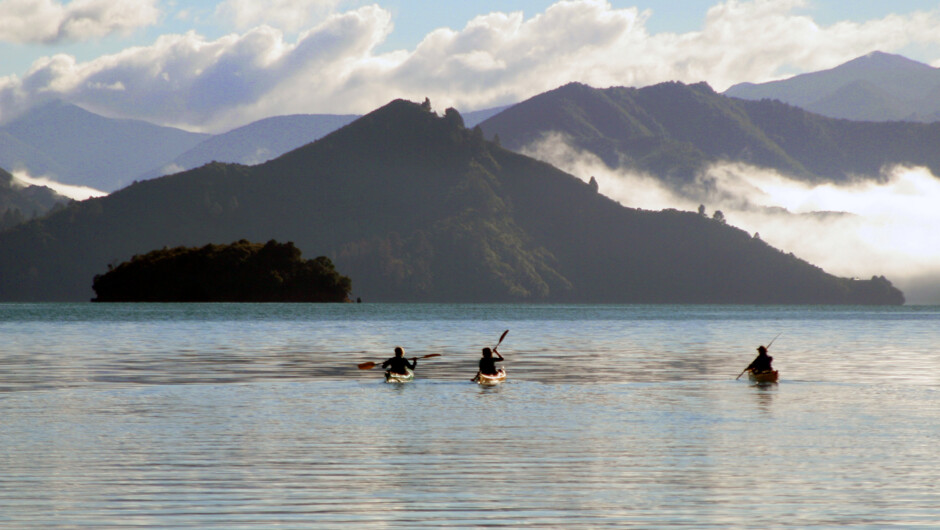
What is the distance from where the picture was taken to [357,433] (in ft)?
103

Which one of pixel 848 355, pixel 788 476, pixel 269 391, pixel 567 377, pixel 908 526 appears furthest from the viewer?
pixel 848 355

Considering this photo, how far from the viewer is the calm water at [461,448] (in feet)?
66.0

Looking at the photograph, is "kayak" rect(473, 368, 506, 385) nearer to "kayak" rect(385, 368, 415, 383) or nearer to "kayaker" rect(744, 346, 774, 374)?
"kayak" rect(385, 368, 415, 383)

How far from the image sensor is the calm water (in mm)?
20109

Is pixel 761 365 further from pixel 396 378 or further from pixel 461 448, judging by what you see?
pixel 461 448

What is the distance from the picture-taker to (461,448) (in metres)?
28.2

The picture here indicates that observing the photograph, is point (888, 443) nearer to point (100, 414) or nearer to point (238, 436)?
point (238, 436)

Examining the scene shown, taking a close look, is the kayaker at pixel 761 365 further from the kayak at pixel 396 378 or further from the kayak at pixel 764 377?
the kayak at pixel 396 378

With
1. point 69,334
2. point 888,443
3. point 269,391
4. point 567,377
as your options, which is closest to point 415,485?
point 888,443

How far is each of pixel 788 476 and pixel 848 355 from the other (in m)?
Answer: 58.5

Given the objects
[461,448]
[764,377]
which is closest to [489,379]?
[764,377]

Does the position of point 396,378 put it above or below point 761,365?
below

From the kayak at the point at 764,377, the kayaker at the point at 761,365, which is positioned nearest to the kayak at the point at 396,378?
the kayaker at the point at 761,365

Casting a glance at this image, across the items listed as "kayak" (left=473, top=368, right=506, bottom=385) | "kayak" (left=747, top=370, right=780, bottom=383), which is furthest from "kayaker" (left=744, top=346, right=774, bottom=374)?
"kayak" (left=473, top=368, right=506, bottom=385)
